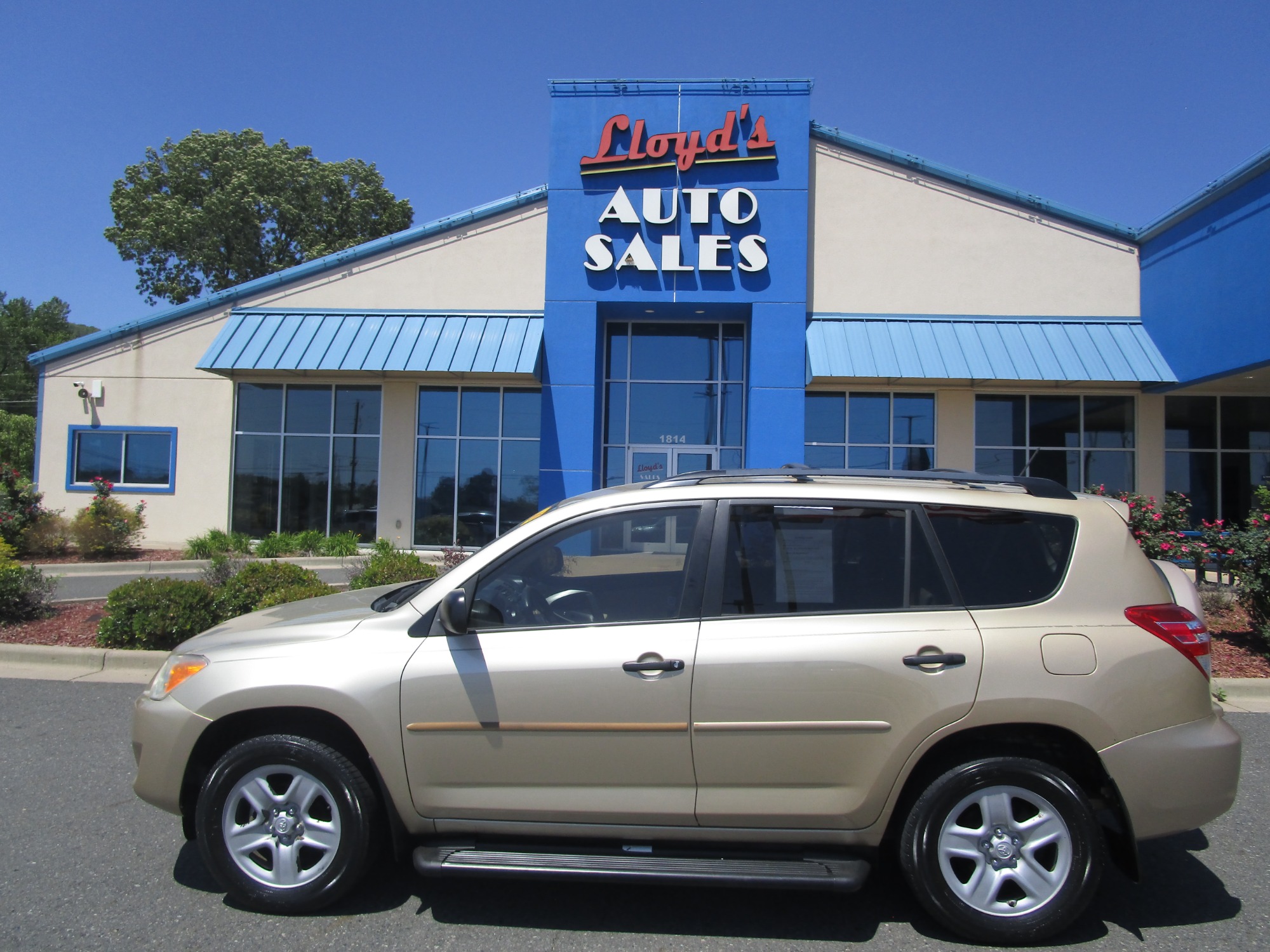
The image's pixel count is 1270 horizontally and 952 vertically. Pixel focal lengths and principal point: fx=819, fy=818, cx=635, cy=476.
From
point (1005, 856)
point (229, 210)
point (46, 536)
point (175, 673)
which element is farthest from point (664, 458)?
point (229, 210)

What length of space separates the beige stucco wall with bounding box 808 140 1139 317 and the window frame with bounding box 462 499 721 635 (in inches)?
539

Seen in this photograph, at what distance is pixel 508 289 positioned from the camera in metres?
16.8

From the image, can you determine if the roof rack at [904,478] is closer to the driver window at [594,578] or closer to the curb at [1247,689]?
the driver window at [594,578]

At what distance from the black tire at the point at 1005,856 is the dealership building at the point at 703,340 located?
12.6 metres

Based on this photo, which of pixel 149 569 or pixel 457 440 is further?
pixel 457 440

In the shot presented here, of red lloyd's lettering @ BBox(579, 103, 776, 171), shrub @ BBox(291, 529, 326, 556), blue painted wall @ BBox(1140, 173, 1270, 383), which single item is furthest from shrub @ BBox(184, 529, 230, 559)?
blue painted wall @ BBox(1140, 173, 1270, 383)

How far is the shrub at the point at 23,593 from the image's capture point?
8.80 metres

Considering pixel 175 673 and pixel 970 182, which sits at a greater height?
pixel 970 182

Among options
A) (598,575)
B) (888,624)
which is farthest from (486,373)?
(888,624)

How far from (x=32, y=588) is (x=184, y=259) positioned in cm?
3151

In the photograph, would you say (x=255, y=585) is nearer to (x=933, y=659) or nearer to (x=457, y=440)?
(x=933, y=659)

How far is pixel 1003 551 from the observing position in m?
3.46

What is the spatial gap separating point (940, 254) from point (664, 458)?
685 cm

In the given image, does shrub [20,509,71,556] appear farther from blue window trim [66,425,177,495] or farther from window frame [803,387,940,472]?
window frame [803,387,940,472]
